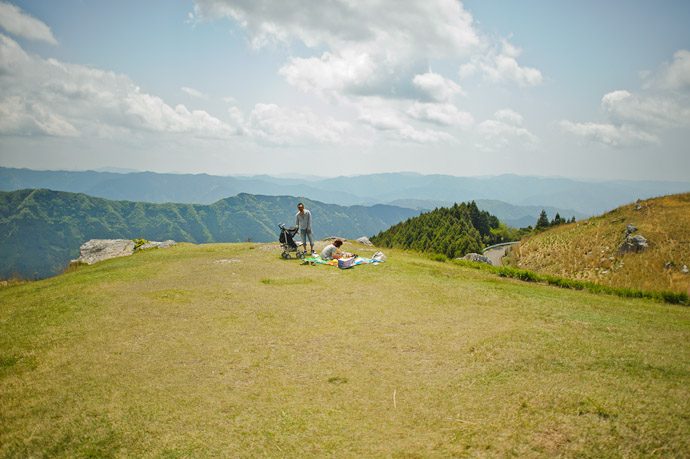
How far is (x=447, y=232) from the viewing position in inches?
2201

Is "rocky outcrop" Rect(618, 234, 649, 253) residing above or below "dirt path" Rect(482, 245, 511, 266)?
above

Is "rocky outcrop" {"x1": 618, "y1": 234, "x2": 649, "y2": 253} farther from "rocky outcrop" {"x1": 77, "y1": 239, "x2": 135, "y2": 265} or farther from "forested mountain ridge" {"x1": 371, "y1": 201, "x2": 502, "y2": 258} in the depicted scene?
"rocky outcrop" {"x1": 77, "y1": 239, "x2": 135, "y2": 265}

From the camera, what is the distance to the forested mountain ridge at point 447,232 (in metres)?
49.0

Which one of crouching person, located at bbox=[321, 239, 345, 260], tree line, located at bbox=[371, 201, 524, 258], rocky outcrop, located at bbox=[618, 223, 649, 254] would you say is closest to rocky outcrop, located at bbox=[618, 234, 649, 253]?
rocky outcrop, located at bbox=[618, 223, 649, 254]

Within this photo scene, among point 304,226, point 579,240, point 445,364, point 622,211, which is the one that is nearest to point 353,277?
point 304,226

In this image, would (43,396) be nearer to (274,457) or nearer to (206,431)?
(206,431)

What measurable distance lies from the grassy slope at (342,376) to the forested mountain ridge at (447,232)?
37071 millimetres

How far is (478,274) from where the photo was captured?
14570mm

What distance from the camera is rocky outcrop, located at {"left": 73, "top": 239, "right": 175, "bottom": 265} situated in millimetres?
23645

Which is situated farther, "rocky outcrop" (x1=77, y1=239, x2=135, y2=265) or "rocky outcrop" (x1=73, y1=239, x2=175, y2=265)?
"rocky outcrop" (x1=77, y1=239, x2=135, y2=265)

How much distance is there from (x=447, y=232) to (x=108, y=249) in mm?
47595

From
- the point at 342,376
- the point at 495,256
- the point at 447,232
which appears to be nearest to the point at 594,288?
the point at 342,376

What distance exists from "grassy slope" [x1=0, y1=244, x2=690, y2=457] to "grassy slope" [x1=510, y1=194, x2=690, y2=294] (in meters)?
10.1

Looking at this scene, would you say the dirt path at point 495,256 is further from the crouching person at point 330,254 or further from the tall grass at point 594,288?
the crouching person at point 330,254
